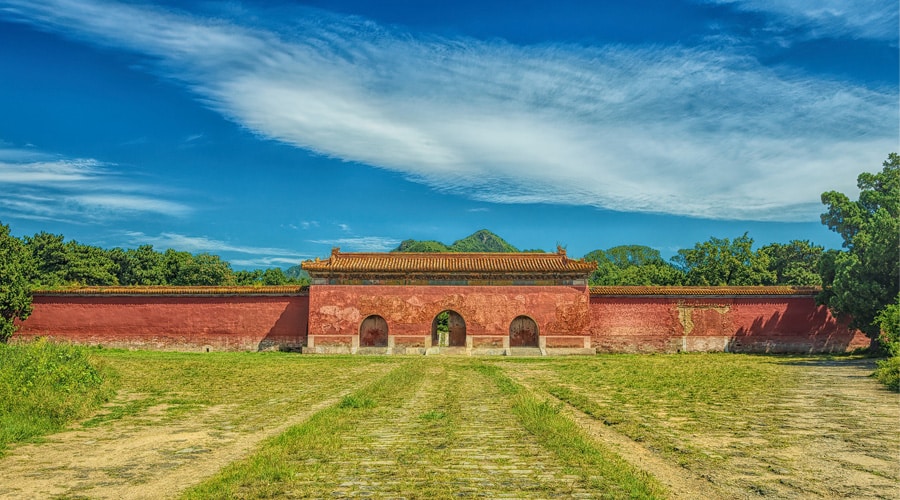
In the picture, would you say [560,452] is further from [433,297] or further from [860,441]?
[433,297]

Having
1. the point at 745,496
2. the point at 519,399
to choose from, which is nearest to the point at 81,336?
the point at 519,399

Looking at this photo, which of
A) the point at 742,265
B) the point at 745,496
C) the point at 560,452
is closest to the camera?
the point at 745,496

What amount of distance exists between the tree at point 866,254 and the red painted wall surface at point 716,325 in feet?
5.07

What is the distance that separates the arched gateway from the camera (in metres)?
28.4

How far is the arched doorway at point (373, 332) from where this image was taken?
96.3ft

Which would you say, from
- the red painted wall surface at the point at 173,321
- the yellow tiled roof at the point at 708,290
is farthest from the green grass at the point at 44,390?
the yellow tiled roof at the point at 708,290

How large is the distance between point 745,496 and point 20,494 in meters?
5.68

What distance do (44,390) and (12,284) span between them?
22012mm

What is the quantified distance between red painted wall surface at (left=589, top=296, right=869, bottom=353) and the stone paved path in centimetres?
2064

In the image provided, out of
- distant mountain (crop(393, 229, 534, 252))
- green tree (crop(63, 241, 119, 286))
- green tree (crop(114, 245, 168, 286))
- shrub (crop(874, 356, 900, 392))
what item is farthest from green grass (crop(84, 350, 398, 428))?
distant mountain (crop(393, 229, 534, 252))

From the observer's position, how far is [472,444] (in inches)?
255

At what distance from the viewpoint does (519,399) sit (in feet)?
33.3

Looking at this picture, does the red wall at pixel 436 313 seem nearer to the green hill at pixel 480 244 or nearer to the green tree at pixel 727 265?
the green tree at pixel 727 265

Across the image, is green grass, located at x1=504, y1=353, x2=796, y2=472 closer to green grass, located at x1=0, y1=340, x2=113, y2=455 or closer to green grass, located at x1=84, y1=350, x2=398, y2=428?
green grass, located at x1=84, y1=350, x2=398, y2=428
